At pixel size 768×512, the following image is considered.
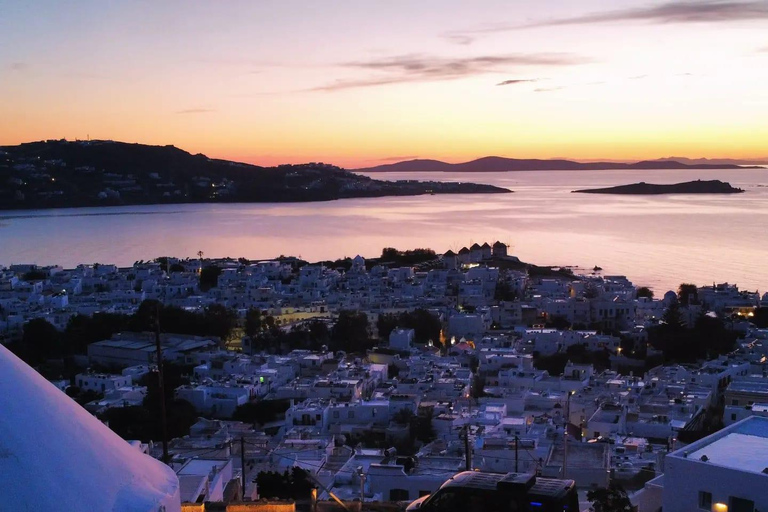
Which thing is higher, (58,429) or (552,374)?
(58,429)

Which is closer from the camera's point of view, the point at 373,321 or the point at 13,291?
the point at 373,321

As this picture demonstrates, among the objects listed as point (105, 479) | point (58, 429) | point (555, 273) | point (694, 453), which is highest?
point (58, 429)

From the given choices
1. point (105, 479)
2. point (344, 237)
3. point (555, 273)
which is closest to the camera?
point (105, 479)

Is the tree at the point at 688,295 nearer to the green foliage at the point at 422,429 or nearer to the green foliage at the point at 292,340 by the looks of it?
the green foliage at the point at 292,340

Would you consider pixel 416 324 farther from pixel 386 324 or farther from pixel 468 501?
pixel 468 501

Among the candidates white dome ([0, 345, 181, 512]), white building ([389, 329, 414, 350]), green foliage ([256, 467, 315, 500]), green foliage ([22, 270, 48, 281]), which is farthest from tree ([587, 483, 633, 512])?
green foliage ([22, 270, 48, 281])

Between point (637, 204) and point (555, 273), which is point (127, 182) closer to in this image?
point (637, 204)

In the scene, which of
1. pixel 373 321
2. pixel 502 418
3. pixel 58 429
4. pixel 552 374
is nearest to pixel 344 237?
pixel 373 321

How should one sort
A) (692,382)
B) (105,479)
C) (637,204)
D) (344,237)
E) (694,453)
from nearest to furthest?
(105,479), (694,453), (692,382), (344,237), (637,204)
